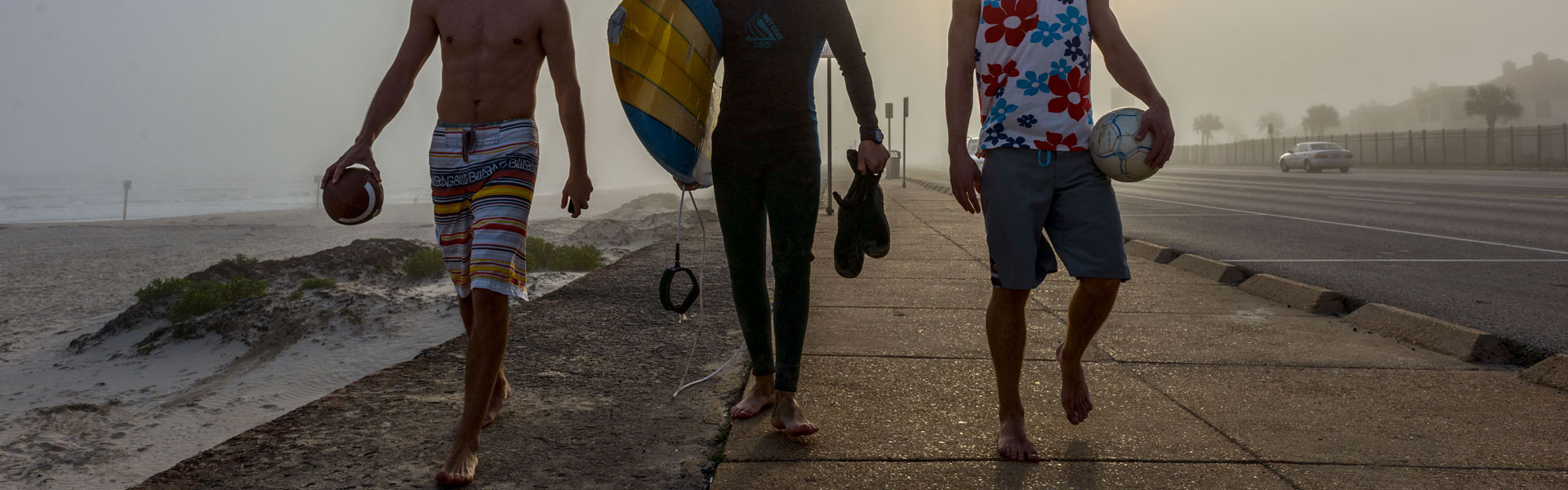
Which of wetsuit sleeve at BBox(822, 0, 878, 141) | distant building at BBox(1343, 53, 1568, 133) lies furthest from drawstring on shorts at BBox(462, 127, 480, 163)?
distant building at BBox(1343, 53, 1568, 133)

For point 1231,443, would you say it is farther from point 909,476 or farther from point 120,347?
point 120,347

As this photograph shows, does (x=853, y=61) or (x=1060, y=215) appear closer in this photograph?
(x=1060, y=215)

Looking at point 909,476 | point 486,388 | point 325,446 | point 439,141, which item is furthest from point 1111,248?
point 325,446

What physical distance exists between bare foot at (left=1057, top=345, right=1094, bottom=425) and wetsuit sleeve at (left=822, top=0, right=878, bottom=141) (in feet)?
3.28

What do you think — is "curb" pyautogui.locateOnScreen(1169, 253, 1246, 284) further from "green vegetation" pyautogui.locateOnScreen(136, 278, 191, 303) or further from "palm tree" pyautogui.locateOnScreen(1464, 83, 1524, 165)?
"palm tree" pyautogui.locateOnScreen(1464, 83, 1524, 165)

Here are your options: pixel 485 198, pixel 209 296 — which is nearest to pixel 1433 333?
pixel 485 198

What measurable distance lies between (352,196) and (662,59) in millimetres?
1094

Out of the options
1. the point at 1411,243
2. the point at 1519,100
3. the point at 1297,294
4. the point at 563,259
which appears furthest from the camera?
the point at 1519,100

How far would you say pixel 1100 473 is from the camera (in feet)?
9.37

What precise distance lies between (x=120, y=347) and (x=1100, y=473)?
7.18 m

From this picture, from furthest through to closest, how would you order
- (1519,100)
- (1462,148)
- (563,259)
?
(1519,100), (1462,148), (563,259)

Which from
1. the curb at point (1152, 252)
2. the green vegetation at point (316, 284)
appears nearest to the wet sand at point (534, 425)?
the green vegetation at point (316, 284)

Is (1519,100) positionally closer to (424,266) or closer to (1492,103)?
(1492,103)

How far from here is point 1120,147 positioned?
2910 mm
